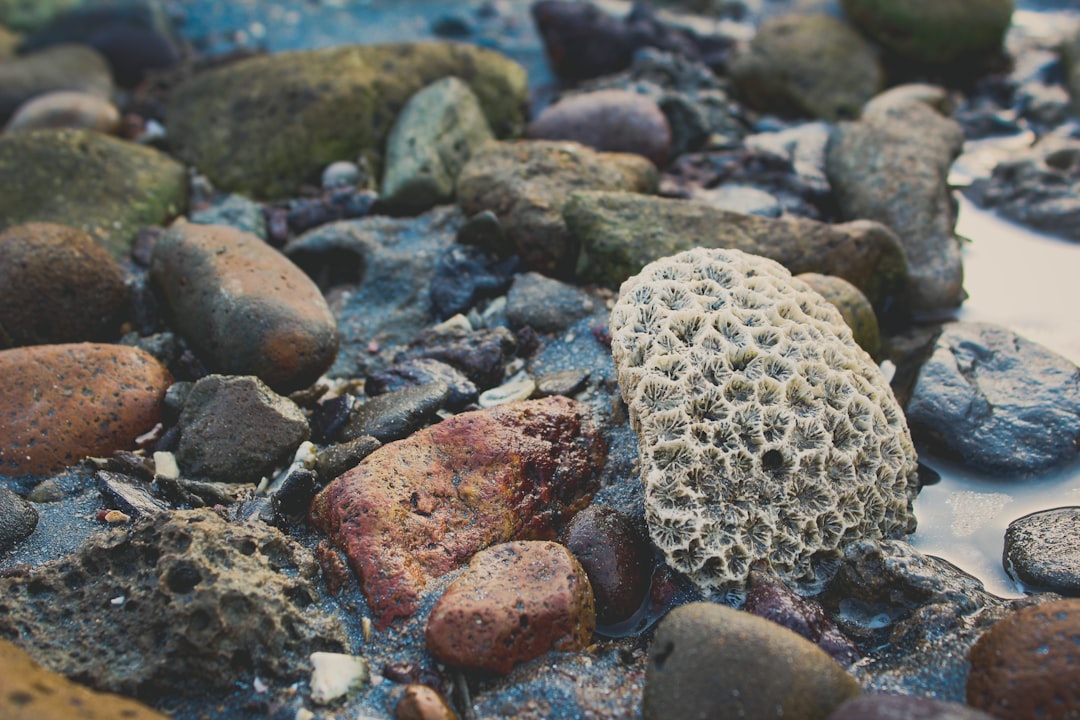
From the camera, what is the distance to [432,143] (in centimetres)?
605

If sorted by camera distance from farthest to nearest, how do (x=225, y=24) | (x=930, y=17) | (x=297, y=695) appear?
(x=225, y=24) → (x=930, y=17) → (x=297, y=695)

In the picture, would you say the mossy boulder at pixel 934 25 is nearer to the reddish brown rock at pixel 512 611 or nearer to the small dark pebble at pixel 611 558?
the small dark pebble at pixel 611 558

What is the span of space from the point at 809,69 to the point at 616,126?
2489 mm

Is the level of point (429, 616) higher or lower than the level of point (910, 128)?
lower

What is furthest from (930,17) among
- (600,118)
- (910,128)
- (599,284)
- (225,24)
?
(225,24)

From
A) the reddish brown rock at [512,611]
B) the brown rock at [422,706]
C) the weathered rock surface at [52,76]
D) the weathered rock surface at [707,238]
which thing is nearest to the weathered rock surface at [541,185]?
the weathered rock surface at [707,238]

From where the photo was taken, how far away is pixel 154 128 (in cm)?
734

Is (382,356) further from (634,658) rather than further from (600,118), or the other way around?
(600,118)

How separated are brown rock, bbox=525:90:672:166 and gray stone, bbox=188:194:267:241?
7.69ft

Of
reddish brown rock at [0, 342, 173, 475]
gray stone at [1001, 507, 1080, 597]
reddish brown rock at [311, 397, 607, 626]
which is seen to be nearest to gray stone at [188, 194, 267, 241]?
reddish brown rock at [0, 342, 173, 475]

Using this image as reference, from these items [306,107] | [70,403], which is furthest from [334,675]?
[306,107]

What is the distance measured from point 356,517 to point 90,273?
2.62 metres

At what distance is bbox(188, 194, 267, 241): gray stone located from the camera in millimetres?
5684

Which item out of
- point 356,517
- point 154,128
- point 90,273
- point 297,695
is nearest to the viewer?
point 297,695
